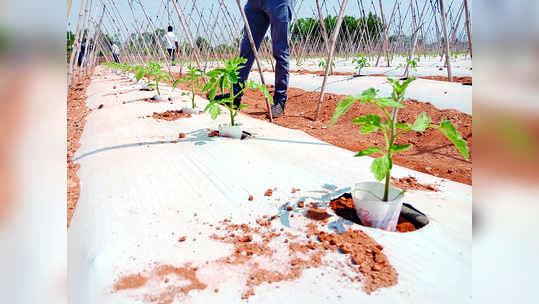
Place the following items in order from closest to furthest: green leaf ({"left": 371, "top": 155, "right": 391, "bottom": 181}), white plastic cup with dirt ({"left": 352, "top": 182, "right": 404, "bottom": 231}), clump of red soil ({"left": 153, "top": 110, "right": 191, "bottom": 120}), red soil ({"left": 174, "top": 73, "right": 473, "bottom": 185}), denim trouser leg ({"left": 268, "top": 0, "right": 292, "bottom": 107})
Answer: green leaf ({"left": 371, "top": 155, "right": 391, "bottom": 181}) → white plastic cup with dirt ({"left": 352, "top": 182, "right": 404, "bottom": 231}) → red soil ({"left": 174, "top": 73, "right": 473, "bottom": 185}) → clump of red soil ({"left": 153, "top": 110, "right": 191, "bottom": 120}) → denim trouser leg ({"left": 268, "top": 0, "right": 292, "bottom": 107})

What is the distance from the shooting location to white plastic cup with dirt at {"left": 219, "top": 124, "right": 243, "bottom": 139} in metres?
1.97

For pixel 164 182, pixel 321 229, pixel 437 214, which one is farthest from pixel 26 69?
pixel 437 214

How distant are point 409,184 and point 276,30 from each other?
6.97ft

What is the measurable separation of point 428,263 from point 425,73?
5.73 m

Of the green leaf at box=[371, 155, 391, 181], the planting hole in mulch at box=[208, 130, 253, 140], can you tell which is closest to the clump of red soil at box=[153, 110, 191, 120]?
the planting hole in mulch at box=[208, 130, 253, 140]

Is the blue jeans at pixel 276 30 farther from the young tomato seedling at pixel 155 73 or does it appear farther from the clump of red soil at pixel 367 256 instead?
the clump of red soil at pixel 367 256

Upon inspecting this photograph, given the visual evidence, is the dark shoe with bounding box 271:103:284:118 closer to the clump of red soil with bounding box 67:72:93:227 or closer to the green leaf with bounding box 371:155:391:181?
the clump of red soil with bounding box 67:72:93:227

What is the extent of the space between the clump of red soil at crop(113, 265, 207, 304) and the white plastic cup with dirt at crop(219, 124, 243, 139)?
3.80ft

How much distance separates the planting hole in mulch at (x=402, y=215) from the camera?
1121 mm

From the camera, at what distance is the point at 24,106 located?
1.09 feet

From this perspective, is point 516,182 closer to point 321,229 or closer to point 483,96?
point 483,96

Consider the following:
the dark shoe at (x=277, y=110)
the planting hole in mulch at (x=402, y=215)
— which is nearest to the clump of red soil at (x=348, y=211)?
the planting hole in mulch at (x=402, y=215)

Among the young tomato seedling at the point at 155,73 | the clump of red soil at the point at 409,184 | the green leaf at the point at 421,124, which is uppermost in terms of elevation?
the young tomato seedling at the point at 155,73

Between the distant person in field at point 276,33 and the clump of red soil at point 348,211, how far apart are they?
1.89m
